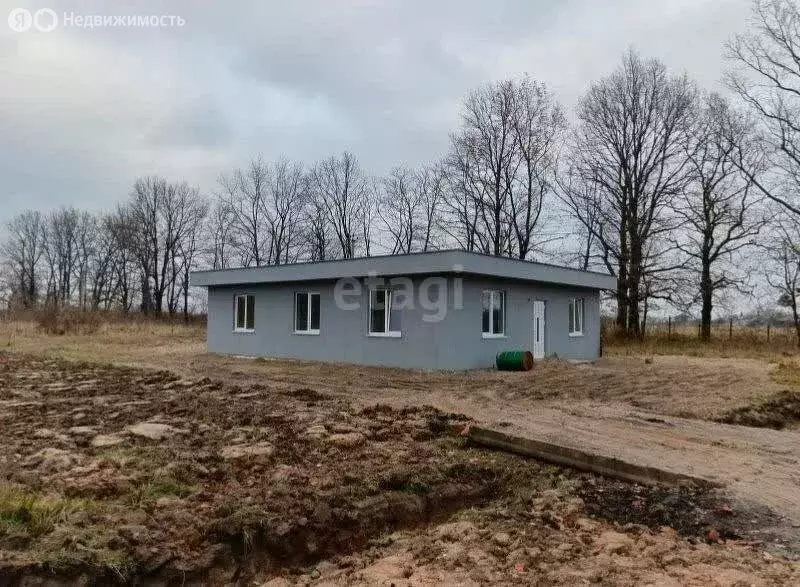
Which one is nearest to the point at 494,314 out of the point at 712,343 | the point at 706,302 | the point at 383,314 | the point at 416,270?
the point at 416,270

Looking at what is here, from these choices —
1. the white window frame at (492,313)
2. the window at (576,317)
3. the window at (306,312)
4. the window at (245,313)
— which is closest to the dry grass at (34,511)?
the white window frame at (492,313)

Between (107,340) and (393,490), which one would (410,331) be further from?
(107,340)

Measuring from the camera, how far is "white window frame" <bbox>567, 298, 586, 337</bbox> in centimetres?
2073

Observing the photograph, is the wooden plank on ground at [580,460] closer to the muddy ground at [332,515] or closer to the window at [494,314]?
the muddy ground at [332,515]

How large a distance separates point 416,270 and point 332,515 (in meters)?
11.1

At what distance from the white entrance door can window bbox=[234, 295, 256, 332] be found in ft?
28.0

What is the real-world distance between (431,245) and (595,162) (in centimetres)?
1251

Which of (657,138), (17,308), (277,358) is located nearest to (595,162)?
(657,138)

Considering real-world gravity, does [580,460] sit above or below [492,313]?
below

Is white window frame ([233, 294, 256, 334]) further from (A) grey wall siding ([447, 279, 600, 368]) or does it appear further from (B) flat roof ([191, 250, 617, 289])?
(A) grey wall siding ([447, 279, 600, 368])

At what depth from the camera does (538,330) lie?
62.4 ft

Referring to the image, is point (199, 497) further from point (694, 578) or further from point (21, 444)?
point (694, 578)

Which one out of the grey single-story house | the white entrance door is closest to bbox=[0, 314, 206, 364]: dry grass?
the grey single-story house

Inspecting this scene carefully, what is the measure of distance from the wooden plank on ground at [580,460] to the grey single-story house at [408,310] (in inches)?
322
